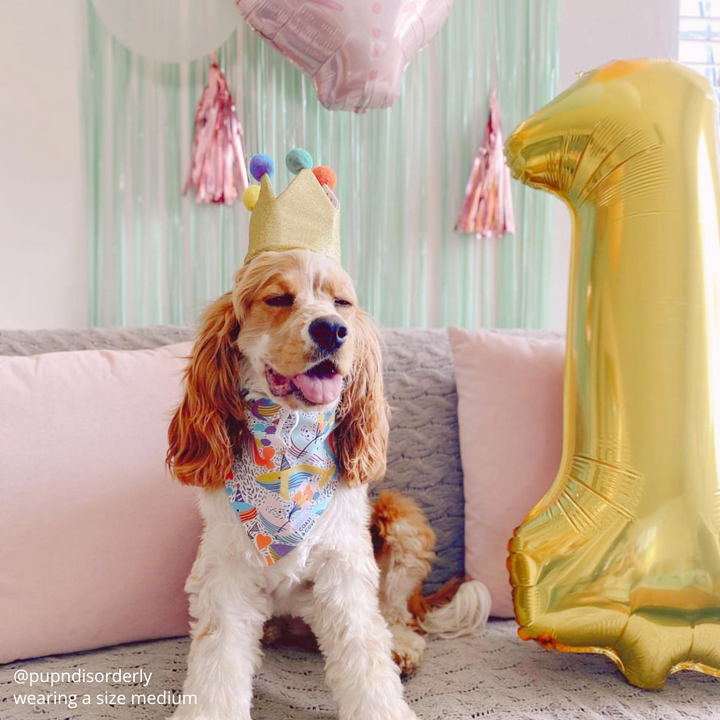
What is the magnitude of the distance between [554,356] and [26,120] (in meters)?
1.50

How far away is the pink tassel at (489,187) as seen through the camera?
1787 millimetres

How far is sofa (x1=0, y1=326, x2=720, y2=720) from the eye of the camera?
1.02m

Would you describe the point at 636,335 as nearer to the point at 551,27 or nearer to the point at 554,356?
the point at 554,356

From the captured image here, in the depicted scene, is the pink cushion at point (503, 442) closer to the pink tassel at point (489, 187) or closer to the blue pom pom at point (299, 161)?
the pink tassel at point (489, 187)

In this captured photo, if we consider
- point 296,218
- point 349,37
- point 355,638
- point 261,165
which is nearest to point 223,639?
point 355,638

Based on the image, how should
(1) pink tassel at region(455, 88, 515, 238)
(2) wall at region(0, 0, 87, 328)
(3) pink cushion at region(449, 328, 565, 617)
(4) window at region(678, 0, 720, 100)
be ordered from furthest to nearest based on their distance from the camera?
(4) window at region(678, 0, 720, 100) → (1) pink tassel at region(455, 88, 515, 238) → (2) wall at region(0, 0, 87, 328) → (3) pink cushion at region(449, 328, 565, 617)

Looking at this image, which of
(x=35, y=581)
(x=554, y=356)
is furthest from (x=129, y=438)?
(x=554, y=356)

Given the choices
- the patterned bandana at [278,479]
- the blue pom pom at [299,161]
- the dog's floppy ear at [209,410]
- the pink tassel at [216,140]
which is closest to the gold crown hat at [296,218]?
the blue pom pom at [299,161]

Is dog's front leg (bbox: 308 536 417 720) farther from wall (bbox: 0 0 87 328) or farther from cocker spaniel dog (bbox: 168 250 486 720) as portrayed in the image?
wall (bbox: 0 0 87 328)

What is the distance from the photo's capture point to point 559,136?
4.00 feet

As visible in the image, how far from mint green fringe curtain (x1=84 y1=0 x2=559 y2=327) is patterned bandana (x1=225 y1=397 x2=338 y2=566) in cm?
76

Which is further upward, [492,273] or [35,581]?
[492,273]

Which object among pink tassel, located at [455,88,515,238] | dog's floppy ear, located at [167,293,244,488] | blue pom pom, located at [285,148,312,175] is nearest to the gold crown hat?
blue pom pom, located at [285,148,312,175]

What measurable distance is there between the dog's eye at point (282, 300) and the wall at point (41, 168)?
0.98m
